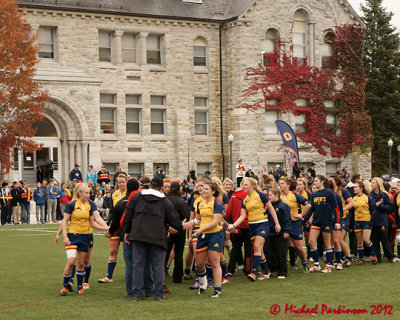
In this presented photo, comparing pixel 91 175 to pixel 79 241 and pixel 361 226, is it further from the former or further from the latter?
pixel 79 241

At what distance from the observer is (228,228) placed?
12430 mm

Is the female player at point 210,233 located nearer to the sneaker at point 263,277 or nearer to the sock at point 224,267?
the sock at point 224,267

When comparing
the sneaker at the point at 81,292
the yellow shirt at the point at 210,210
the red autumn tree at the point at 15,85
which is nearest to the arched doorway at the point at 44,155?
the red autumn tree at the point at 15,85

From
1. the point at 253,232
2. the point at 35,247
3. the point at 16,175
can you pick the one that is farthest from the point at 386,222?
the point at 16,175

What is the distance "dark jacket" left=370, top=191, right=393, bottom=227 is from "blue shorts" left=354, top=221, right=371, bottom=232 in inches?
15.1

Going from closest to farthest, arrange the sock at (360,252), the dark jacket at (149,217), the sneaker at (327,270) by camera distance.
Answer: the dark jacket at (149,217)
the sneaker at (327,270)
the sock at (360,252)

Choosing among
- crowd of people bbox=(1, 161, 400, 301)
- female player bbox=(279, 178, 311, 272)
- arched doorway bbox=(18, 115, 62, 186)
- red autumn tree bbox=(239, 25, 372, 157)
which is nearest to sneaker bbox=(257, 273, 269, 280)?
crowd of people bbox=(1, 161, 400, 301)

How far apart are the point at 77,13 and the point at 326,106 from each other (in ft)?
50.0

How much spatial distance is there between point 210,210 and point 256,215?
1642mm

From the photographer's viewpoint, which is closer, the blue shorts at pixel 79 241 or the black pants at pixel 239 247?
the blue shorts at pixel 79 241

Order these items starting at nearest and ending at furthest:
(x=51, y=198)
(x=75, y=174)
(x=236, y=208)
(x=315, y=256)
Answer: (x=236, y=208)
(x=315, y=256)
(x=51, y=198)
(x=75, y=174)

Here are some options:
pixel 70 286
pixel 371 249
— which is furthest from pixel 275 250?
pixel 70 286

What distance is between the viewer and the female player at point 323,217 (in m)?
14.4

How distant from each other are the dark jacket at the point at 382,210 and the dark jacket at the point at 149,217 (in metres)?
6.11
